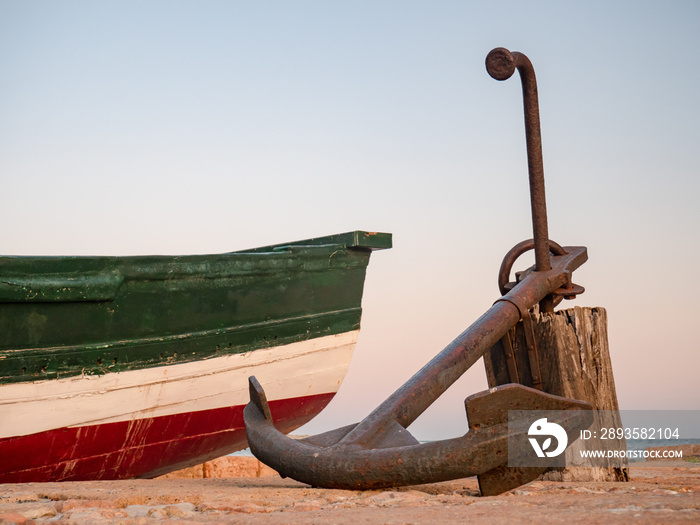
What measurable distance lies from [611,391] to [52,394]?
3.20 metres

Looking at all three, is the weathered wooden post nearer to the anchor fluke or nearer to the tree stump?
the tree stump

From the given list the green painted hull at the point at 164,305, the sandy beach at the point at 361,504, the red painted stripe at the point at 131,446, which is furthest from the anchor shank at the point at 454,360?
the red painted stripe at the point at 131,446

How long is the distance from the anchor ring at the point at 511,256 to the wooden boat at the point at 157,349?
199 cm

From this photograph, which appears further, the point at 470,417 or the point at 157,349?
the point at 157,349

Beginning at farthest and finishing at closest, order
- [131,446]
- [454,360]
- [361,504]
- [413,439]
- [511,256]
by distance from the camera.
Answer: [131,446]
[511,256]
[454,360]
[413,439]
[361,504]

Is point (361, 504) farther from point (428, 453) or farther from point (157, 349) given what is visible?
Answer: point (157, 349)

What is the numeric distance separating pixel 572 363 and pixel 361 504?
Answer: 120cm

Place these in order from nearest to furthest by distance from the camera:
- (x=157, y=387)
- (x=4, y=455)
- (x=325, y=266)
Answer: (x=4, y=455), (x=157, y=387), (x=325, y=266)

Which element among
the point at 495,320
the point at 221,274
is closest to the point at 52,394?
the point at 221,274

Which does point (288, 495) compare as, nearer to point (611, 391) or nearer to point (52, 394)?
point (611, 391)

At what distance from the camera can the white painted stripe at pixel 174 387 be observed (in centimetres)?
402

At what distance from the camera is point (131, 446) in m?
4.50

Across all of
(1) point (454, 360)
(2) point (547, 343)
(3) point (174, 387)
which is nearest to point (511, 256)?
(2) point (547, 343)

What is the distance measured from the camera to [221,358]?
184 inches
